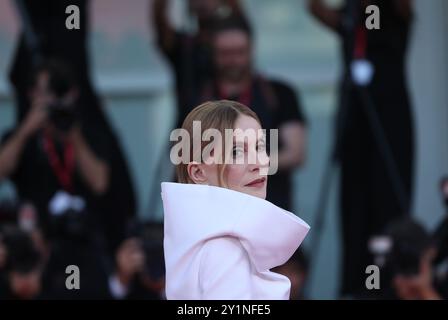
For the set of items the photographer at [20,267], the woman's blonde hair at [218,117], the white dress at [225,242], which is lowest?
the photographer at [20,267]

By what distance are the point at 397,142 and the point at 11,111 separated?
1.92m

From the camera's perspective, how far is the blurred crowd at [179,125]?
5625mm

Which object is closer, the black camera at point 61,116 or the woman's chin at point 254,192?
the woman's chin at point 254,192

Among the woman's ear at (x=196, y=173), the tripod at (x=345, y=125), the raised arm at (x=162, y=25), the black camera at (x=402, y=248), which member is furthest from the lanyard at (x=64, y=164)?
the woman's ear at (x=196, y=173)

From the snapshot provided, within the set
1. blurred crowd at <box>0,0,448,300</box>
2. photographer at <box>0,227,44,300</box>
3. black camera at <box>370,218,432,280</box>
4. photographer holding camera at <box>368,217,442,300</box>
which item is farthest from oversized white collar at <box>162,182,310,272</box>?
blurred crowd at <box>0,0,448,300</box>

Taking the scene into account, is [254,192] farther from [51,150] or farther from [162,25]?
[162,25]

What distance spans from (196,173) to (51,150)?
11.1ft

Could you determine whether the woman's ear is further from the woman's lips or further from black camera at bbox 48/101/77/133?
black camera at bbox 48/101/77/133

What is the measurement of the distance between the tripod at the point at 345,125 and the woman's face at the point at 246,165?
340cm

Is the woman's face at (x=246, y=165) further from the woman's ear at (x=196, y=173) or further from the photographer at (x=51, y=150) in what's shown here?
the photographer at (x=51, y=150)

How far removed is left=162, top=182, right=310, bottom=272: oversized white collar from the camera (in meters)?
2.36

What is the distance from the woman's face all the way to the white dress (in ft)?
0.20

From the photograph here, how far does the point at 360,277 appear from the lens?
5.75 m
